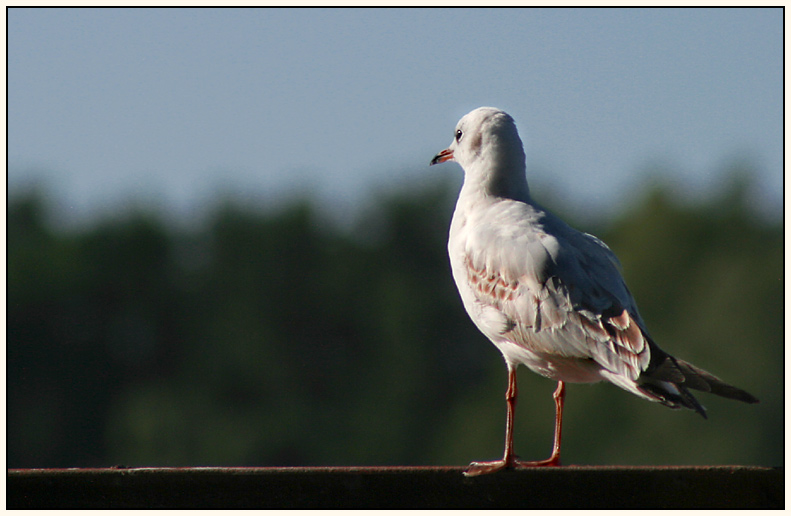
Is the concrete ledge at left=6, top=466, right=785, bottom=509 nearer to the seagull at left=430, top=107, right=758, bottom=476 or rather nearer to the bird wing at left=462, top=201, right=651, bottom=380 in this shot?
the seagull at left=430, top=107, right=758, bottom=476

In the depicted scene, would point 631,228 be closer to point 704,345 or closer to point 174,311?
point 704,345

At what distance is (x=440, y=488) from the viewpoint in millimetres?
6254

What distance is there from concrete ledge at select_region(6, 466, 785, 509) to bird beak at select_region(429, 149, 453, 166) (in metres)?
3.77

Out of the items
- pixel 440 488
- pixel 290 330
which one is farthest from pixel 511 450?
pixel 290 330

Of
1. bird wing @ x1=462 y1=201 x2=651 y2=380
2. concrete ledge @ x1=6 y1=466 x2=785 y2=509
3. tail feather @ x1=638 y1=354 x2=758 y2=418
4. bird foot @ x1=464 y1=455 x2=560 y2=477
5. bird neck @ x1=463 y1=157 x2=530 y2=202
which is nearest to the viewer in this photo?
concrete ledge @ x1=6 y1=466 x2=785 y2=509

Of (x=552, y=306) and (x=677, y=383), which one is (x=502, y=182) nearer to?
(x=552, y=306)

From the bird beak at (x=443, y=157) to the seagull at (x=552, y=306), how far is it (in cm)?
94

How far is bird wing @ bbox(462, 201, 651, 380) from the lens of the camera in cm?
732

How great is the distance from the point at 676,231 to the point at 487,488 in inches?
2959

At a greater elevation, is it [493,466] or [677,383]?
[677,383]

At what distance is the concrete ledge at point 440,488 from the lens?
616cm

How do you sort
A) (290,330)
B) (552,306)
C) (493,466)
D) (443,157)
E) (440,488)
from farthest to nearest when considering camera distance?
(290,330)
(443,157)
(552,306)
(493,466)
(440,488)

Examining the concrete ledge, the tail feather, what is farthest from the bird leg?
the tail feather

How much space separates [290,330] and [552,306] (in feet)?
249
